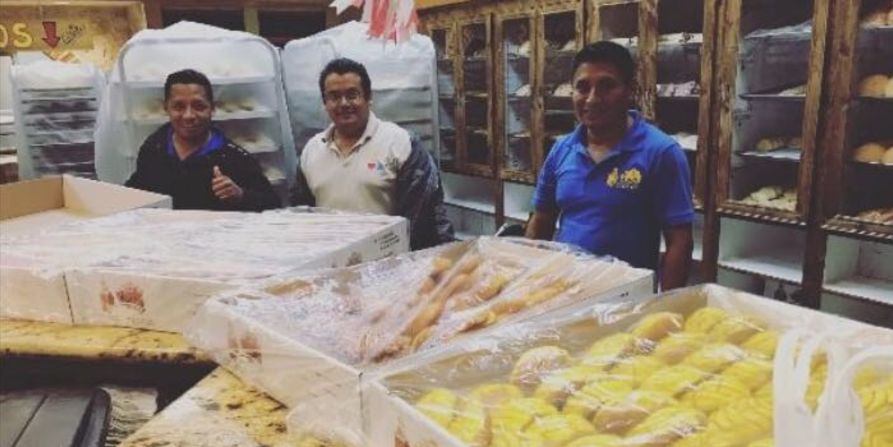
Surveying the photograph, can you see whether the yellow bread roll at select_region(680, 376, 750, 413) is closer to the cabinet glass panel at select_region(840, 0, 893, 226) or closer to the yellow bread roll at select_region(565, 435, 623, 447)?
the yellow bread roll at select_region(565, 435, 623, 447)

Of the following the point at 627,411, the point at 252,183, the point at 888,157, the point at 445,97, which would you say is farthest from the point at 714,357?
the point at 445,97

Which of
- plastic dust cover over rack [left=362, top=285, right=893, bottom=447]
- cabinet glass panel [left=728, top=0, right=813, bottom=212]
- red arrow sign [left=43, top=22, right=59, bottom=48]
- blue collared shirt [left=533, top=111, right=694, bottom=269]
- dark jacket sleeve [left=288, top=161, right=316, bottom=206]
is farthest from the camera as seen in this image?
red arrow sign [left=43, top=22, right=59, bottom=48]

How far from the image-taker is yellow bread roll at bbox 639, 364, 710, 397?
0.87 meters

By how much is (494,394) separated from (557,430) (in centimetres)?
12

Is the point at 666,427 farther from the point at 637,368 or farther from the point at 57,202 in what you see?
the point at 57,202

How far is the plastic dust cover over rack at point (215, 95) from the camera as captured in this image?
426 centimetres

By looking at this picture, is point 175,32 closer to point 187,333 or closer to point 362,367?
point 187,333

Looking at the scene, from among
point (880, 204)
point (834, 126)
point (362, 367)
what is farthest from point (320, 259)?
point (880, 204)

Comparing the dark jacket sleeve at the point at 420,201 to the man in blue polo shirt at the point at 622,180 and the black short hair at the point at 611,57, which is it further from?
the black short hair at the point at 611,57

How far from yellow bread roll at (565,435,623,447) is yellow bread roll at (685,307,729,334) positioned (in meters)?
0.36

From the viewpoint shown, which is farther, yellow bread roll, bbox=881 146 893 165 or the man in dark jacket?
yellow bread roll, bbox=881 146 893 165

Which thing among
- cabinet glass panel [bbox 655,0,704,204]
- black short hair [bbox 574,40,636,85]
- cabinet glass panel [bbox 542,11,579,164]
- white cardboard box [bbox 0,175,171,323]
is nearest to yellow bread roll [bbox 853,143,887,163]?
cabinet glass panel [bbox 655,0,704,204]

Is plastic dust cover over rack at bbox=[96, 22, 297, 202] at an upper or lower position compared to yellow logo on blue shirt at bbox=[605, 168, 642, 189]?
upper

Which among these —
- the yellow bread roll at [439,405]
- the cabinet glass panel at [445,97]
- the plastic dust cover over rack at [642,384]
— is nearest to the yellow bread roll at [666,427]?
the plastic dust cover over rack at [642,384]
